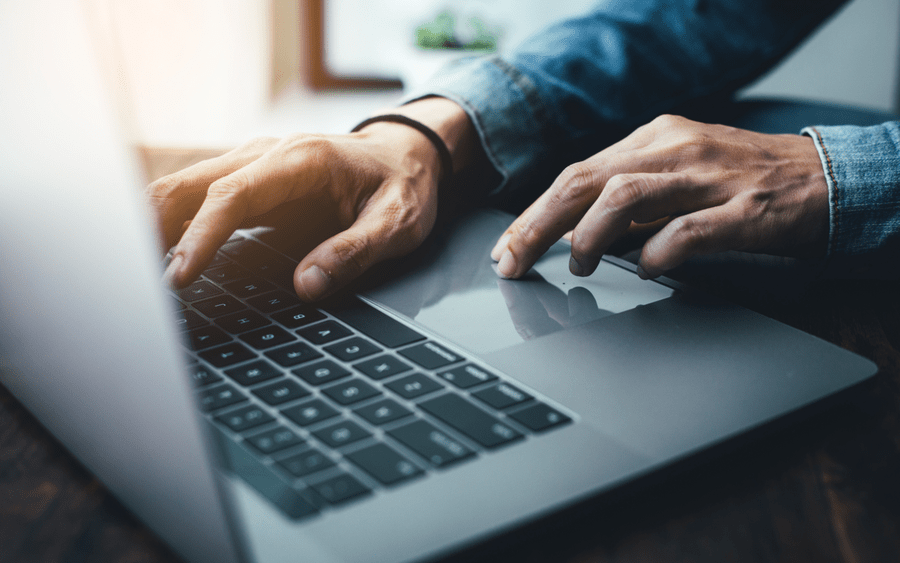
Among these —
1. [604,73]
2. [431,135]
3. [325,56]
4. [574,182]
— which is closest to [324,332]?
[574,182]

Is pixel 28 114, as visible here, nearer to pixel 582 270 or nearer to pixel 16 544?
pixel 16 544

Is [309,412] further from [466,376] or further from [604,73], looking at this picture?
[604,73]

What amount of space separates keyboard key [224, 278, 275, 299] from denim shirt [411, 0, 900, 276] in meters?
0.33

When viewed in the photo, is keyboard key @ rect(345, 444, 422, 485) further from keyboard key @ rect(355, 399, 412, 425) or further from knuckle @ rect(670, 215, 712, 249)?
knuckle @ rect(670, 215, 712, 249)

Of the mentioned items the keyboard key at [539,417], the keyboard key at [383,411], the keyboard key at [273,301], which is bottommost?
the keyboard key at [273,301]

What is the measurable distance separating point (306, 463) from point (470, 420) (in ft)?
0.26

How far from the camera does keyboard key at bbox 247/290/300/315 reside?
1.42 feet

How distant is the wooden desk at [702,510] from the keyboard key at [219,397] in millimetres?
56

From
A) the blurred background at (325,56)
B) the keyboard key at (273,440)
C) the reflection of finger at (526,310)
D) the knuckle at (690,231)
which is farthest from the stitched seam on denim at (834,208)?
the blurred background at (325,56)

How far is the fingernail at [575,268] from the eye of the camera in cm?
47

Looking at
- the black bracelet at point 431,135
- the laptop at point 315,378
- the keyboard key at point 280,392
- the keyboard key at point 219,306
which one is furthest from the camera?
the black bracelet at point 431,135

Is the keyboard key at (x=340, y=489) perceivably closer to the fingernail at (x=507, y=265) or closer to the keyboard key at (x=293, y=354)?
the keyboard key at (x=293, y=354)

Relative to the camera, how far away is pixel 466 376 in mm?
335

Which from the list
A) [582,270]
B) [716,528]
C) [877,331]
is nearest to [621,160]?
[582,270]
